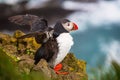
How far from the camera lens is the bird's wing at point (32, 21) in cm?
393

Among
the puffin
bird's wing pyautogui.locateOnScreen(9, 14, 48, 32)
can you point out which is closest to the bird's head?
the puffin

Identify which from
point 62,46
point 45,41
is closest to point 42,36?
point 45,41

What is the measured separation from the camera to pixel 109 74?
1069 mm

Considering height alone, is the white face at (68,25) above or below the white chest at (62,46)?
above

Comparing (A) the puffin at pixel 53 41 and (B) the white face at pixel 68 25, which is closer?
(A) the puffin at pixel 53 41

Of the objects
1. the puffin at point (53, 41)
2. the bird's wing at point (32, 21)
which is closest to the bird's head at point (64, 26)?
the puffin at point (53, 41)

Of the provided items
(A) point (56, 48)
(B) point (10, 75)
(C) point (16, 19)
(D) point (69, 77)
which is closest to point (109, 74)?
(B) point (10, 75)

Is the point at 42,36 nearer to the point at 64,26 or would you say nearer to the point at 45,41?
the point at 45,41

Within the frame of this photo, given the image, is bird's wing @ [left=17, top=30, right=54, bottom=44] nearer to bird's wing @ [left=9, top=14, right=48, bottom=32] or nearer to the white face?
bird's wing @ [left=9, top=14, right=48, bottom=32]

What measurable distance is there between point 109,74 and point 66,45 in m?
2.77

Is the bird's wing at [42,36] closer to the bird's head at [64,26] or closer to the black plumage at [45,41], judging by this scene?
the black plumage at [45,41]

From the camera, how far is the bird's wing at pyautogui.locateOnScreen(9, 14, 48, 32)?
393 cm

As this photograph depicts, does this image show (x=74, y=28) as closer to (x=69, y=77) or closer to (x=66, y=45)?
(x=66, y=45)

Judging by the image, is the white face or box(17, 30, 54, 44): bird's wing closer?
box(17, 30, 54, 44): bird's wing
